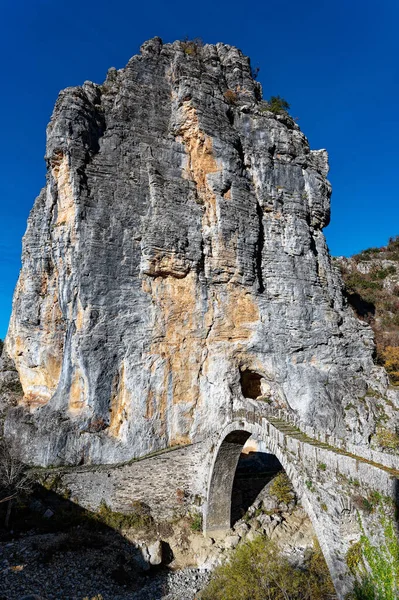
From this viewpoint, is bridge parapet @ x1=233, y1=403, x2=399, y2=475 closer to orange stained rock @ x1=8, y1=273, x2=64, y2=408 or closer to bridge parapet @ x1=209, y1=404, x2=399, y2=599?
bridge parapet @ x1=209, y1=404, x2=399, y2=599

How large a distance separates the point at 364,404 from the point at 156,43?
90.1ft

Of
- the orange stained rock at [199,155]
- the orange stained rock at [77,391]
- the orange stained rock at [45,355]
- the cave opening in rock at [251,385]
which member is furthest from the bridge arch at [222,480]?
the orange stained rock at [199,155]

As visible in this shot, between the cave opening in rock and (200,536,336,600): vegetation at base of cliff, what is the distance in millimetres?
10149

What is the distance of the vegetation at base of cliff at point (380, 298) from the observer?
27938 mm

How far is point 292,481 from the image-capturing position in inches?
440

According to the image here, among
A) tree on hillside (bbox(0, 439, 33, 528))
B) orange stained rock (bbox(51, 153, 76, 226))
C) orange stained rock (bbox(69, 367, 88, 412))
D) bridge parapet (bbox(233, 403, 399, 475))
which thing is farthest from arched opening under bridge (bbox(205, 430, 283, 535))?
orange stained rock (bbox(51, 153, 76, 226))

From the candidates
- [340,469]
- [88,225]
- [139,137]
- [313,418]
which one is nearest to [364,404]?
[313,418]

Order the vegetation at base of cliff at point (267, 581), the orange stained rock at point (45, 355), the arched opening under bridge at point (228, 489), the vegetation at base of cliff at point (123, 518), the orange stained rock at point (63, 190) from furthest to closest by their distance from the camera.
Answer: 1. the orange stained rock at point (45, 355)
2. the orange stained rock at point (63, 190)
3. the arched opening under bridge at point (228, 489)
4. the vegetation at base of cliff at point (123, 518)
5. the vegetation at base of cliff at point (267, 581)

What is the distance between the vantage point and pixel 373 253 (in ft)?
153

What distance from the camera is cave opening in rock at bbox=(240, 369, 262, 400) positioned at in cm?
2362

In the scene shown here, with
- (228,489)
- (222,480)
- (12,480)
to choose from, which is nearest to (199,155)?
(222,480)

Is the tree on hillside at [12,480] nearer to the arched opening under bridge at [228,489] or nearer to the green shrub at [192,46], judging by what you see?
the arched opening under bridge at [228,489]

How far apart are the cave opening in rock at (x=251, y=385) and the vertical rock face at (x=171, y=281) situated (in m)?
0.08

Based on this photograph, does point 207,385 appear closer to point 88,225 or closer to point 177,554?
point 177,554
